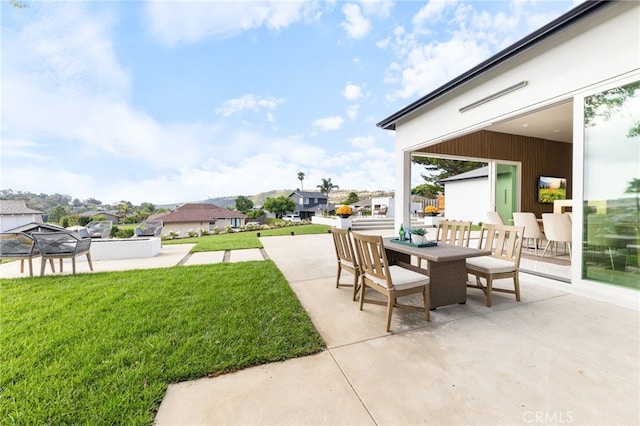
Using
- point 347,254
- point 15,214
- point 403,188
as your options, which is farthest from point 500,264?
point 15,214

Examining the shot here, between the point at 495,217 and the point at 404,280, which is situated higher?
the point at 495,217

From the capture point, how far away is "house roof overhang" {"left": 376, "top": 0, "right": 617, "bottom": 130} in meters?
2.92

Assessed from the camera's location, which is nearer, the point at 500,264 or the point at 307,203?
the point at 500,264

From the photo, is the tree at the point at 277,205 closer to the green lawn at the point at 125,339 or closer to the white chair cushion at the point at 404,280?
the green lawn at the point at 125,339

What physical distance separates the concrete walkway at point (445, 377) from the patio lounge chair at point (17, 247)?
4.64 m

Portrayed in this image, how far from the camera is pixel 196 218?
35500 millimetres

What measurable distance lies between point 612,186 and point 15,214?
38.5ft

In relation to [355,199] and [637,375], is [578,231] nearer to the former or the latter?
[637,375]

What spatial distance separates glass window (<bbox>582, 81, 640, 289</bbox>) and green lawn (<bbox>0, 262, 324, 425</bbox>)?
3.83m

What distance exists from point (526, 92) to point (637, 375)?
3897mm

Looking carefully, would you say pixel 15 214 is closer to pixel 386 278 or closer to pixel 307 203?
pixel 386 278

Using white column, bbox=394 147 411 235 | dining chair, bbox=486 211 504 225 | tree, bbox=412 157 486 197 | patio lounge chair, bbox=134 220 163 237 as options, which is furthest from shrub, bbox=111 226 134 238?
tree, bbox=412 157 486 197

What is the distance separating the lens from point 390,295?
93.8 inches

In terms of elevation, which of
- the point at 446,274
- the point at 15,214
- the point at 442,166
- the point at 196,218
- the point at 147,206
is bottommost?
the point at 196,218
